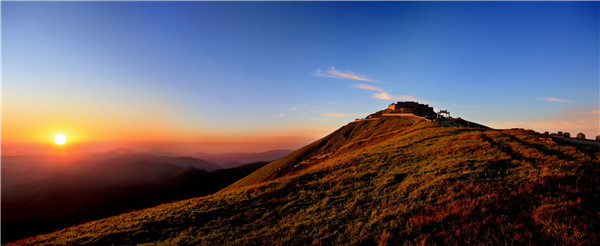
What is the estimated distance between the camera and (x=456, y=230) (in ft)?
27.8

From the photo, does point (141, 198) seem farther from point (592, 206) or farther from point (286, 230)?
point (592, 206)

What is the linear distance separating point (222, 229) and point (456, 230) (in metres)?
11.6

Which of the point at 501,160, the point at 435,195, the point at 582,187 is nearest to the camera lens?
the point at 582,187

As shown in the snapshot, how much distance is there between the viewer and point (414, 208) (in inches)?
438

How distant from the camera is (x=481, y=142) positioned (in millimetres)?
21531

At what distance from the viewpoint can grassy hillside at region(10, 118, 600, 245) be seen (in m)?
8.48

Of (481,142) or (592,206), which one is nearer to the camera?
(592,206)

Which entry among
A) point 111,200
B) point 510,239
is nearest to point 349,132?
point 510,239

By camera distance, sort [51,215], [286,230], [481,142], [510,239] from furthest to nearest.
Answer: [51,215] → [481,142] → [286,230] → [510,239]

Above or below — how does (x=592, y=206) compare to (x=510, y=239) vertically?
above

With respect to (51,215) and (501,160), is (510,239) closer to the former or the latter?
(501,160)

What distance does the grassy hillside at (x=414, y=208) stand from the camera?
848 centimetres

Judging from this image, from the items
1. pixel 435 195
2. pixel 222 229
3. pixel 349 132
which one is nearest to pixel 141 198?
pixel 349 132

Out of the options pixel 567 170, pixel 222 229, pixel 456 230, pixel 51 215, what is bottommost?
pixel 51 215
